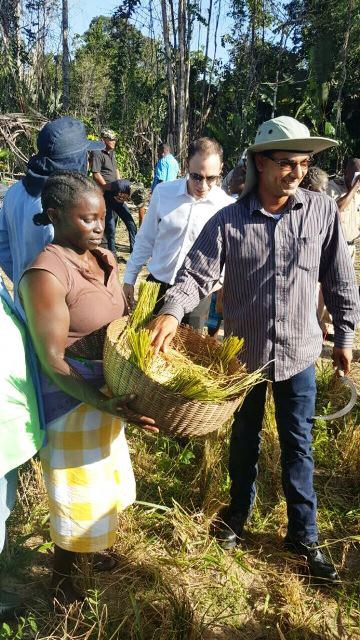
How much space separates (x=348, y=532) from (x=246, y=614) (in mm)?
767

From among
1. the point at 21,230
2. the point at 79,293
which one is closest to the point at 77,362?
the point at 79,293

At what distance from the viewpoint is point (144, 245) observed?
3.61 m

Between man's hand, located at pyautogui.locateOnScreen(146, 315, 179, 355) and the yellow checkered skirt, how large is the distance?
1.03 ft

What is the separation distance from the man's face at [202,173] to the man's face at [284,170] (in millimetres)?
1007

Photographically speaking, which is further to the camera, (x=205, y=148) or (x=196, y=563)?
(x=205, y=148)

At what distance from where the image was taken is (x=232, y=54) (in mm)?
17828

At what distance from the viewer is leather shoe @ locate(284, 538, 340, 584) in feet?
7.81

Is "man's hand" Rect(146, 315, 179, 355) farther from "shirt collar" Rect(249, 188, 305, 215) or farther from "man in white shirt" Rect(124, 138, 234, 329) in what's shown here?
"man in white shirt" Rect(124, 138, 234, 329)

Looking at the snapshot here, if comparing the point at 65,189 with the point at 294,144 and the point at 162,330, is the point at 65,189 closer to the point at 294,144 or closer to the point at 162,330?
the point at 162,330

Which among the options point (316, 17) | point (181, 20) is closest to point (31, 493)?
point (181, 20)

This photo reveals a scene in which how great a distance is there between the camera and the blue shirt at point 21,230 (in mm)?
2562

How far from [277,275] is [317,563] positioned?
1239 millimetres

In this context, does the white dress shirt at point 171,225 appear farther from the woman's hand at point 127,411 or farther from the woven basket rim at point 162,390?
the woman's hand at point 127,411

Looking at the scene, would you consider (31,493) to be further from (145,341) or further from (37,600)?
(145,341)
